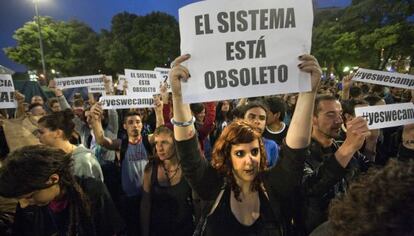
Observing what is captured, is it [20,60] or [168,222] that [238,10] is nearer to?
[168,222]

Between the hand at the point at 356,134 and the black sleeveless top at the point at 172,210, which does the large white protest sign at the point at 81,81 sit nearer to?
the black sleeveless top at the point at 172,210

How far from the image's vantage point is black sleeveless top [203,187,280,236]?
2.17 m

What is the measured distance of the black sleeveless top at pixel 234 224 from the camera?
217 cm

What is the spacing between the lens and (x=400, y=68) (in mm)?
36281

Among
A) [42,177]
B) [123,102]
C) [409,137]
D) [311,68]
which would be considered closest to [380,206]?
[311,68]

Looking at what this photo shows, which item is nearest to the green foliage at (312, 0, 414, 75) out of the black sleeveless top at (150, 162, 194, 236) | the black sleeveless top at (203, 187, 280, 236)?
the black sleeveless top at (150, 162, 194, 236)

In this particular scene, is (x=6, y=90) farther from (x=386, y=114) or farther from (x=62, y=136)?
(x=386, y=114)

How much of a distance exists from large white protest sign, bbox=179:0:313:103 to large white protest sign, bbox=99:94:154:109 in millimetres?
3482

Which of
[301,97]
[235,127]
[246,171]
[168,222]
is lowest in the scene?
[168,222]

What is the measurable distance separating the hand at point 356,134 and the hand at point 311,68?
0.44 meters

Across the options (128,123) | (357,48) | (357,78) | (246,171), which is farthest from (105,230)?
(357,48)

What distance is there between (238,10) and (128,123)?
114 inches

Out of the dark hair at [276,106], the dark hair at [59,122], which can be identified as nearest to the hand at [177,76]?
the dark hair at [59,122]

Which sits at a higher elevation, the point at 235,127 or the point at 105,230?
the point at 235,127
